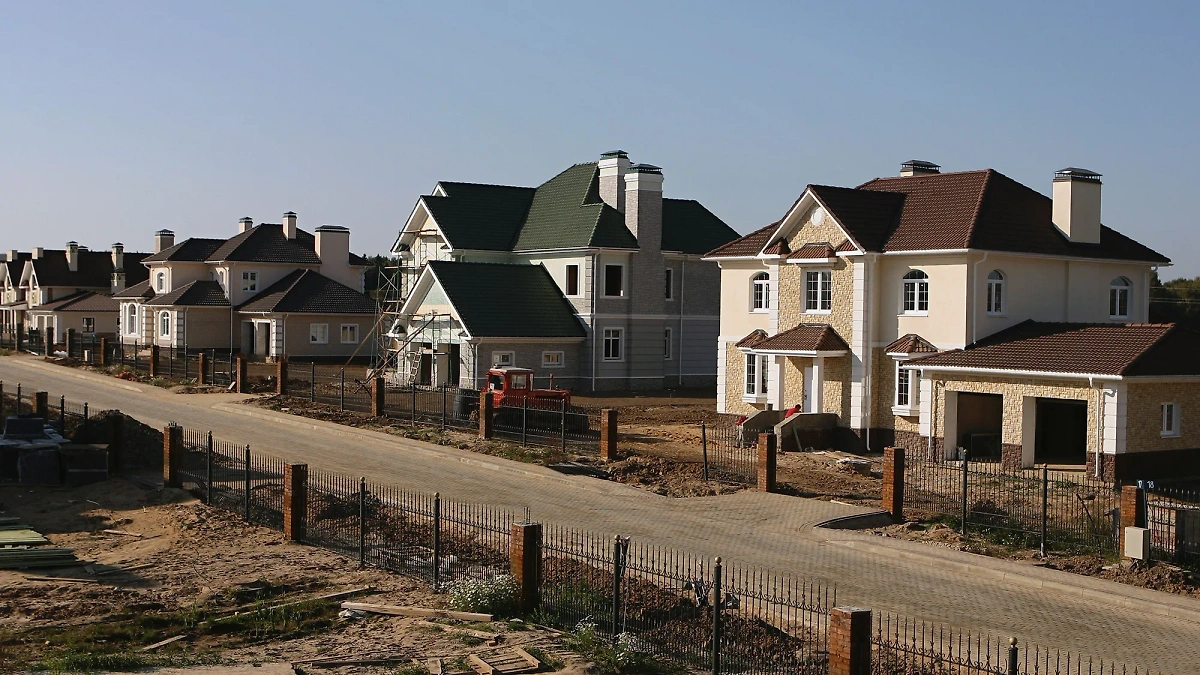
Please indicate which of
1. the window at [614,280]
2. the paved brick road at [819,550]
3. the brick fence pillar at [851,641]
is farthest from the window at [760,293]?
the brick fence pillar at [851,641]

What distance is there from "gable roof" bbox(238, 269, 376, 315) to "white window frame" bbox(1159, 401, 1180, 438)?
1648 inches

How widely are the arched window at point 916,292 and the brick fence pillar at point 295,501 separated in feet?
68.4

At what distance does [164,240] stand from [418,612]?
2574 inches

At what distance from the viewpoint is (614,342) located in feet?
169

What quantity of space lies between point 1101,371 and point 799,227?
1144 centimetres

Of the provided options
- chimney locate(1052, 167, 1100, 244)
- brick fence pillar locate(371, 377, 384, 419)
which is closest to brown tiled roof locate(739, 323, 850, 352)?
chimney locate(1052, 167, 1100, 244)

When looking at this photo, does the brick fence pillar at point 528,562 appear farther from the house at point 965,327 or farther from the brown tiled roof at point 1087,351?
the house at point 965,327

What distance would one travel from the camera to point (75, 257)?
85938 millimetres

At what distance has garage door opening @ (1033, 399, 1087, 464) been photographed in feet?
116

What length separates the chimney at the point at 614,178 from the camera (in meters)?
53.2

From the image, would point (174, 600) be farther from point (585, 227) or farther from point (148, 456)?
point (585, 227)

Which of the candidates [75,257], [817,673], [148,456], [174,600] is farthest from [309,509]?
[75,257]

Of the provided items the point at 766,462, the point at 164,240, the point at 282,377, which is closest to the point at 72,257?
the point at 164,240

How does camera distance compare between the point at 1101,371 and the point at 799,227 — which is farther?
the point at 799,227
